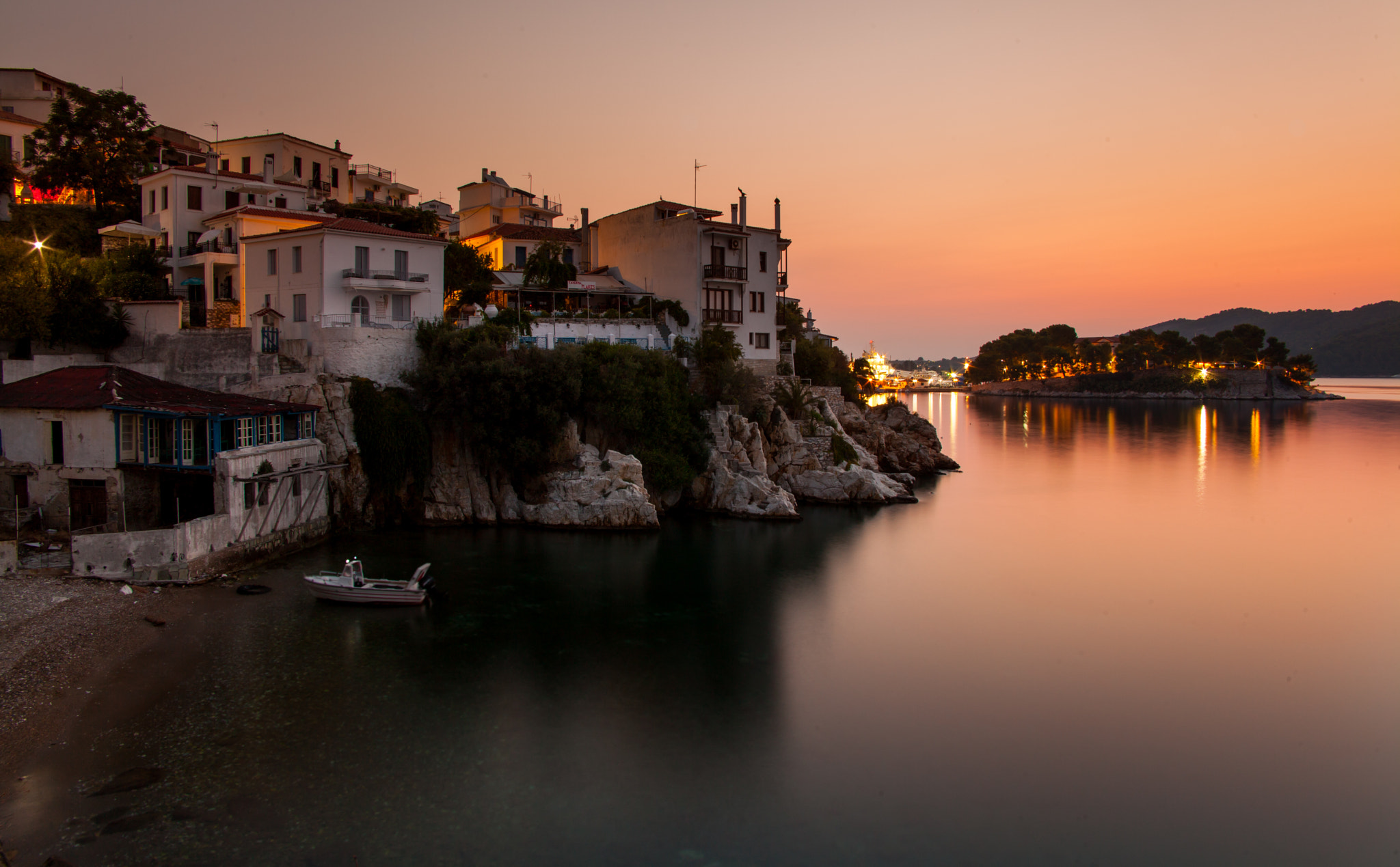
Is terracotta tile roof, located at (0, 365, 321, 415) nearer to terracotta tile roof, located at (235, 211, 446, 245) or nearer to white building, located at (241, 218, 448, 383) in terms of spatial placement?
white building, located at (241, 218, 448, 383)

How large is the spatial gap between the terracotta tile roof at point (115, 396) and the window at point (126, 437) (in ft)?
2.02

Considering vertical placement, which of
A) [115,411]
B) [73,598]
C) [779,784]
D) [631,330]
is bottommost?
[779,784]

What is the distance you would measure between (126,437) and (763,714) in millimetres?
22907

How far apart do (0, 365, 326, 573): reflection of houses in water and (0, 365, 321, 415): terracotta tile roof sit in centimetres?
5

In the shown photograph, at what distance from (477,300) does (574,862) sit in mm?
36832

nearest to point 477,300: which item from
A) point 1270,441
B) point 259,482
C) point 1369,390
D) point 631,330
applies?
point 631,330

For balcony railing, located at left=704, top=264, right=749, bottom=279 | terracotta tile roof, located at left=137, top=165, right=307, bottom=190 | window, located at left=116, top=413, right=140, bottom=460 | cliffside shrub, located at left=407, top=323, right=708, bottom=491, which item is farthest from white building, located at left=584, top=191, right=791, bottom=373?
window, located at left=116, top=413, right=140, bottom=460

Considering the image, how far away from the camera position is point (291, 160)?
6081 centimetres

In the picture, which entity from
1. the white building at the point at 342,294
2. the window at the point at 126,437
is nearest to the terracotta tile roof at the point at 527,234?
the white building at the point at 342,294

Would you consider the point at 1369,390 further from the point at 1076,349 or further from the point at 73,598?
the point at 73,598

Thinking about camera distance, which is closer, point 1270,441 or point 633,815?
point 633,815

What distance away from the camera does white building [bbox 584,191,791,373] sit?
165 feet

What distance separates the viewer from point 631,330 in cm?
4834

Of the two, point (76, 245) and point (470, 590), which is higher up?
point (76, 245)
